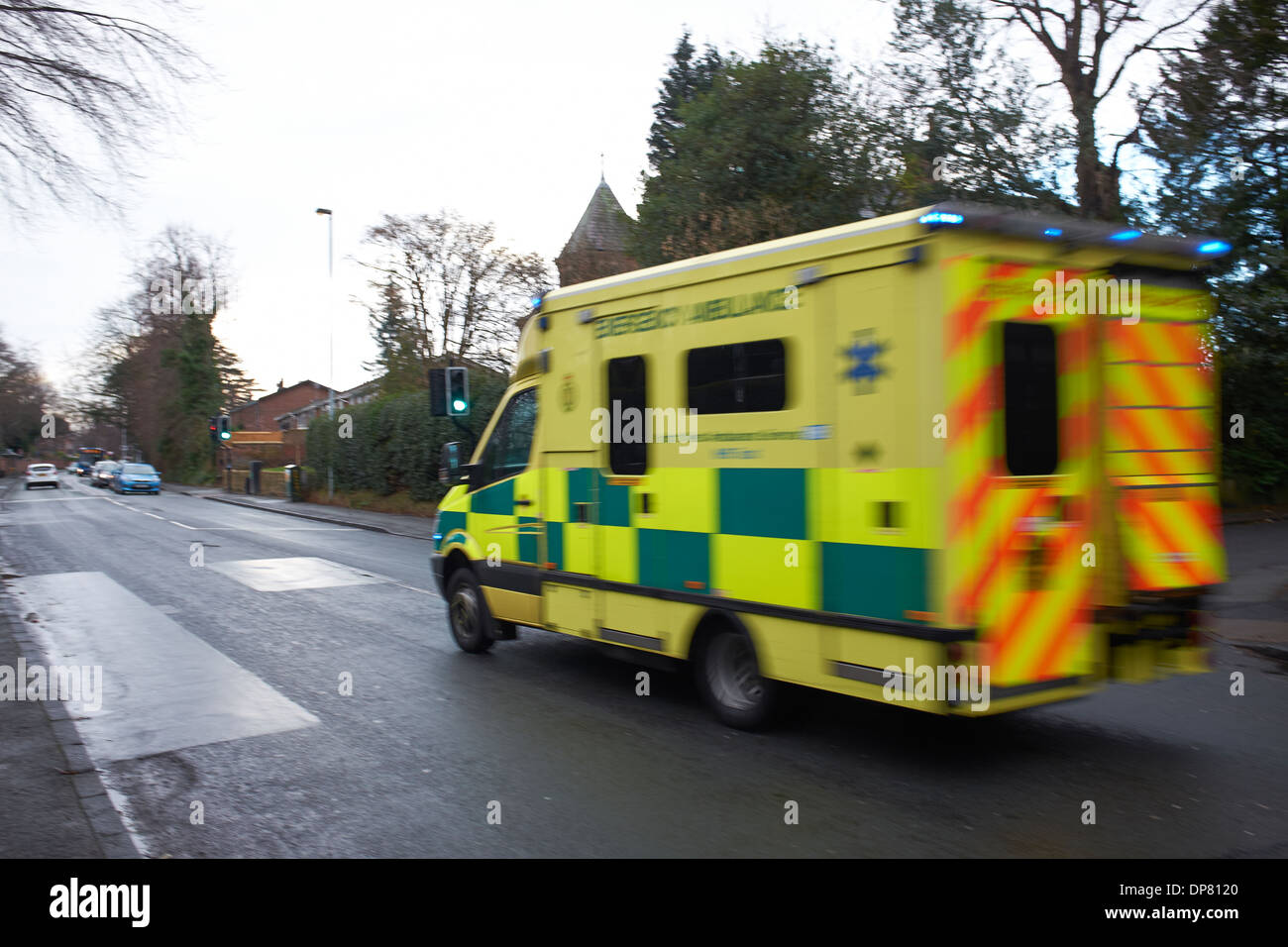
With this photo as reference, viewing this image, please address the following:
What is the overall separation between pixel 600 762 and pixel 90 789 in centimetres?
272

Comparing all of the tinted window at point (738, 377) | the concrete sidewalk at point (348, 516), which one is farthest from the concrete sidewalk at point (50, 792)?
the concrete sidewalk at point (348, 516)

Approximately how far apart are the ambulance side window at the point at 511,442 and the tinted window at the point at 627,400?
3.61ft

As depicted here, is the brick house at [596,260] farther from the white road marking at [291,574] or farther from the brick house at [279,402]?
the brick house at [279,402]

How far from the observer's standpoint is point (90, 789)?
16.8 ft

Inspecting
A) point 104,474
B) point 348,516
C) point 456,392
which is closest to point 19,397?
point 104,474

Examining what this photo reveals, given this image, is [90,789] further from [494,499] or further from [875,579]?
[875,579]

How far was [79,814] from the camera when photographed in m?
4.77

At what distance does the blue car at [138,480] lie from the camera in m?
43.8

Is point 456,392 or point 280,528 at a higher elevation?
point 456,392

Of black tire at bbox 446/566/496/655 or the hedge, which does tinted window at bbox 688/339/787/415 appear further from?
the hedge

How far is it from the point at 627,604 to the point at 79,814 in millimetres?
3483

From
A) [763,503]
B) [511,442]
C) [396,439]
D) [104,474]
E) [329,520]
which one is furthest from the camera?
[104,474]

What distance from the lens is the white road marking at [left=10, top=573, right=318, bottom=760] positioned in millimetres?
6398
